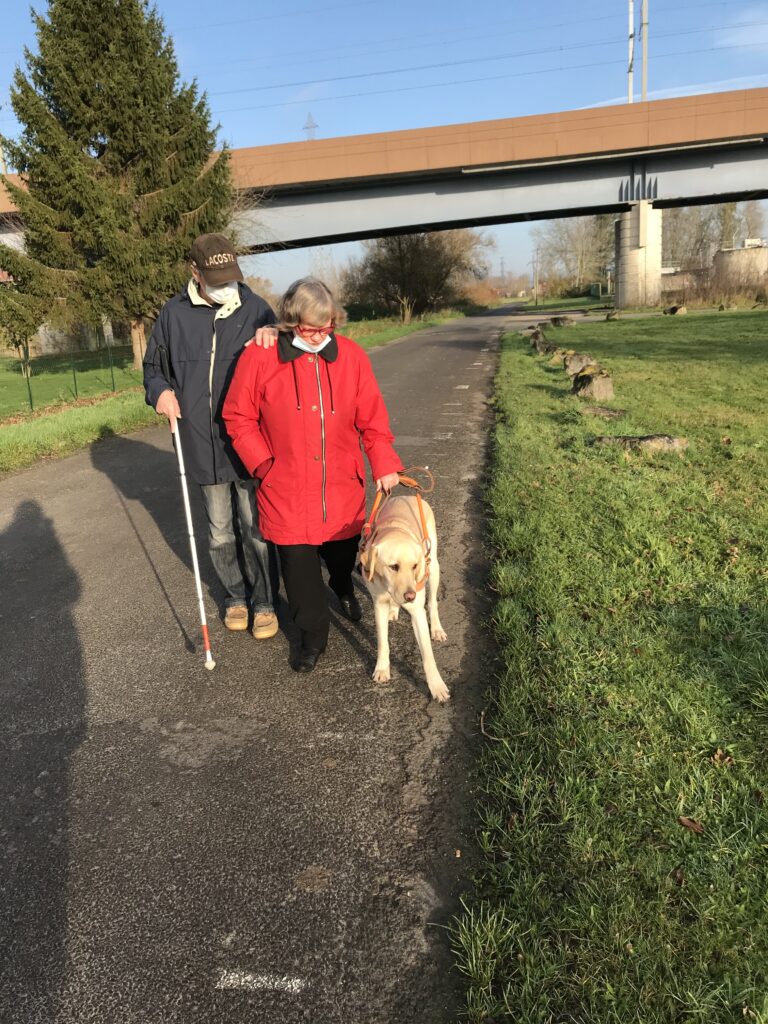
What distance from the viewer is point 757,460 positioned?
722cm

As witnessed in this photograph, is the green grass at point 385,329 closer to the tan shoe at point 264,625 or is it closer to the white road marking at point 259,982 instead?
the tan shoe at point 264,625

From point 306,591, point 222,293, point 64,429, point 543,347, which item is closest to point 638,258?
point 543,347

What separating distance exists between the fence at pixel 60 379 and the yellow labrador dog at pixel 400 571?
1288 centimetres

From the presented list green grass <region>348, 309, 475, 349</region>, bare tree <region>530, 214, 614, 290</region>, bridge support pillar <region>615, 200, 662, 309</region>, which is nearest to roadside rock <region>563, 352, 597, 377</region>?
green grass <region>348, 309, 475, 349</region>

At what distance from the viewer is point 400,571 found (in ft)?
10.8

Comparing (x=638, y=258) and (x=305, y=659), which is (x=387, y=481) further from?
(x=638, y=258)

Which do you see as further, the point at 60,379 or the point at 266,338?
the point at 60,379

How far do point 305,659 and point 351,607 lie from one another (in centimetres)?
70

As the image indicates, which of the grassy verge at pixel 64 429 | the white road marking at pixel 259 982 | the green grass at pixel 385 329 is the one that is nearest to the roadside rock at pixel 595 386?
the grassy verge at pixel 64 429

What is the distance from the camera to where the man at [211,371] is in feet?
13.0

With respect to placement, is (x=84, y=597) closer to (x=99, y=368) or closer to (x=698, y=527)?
(x=698, y=527)

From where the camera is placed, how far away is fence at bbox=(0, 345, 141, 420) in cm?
1557

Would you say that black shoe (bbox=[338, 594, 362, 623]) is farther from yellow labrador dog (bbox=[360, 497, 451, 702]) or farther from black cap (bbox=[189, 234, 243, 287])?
black cap (bbox=[189, 234, 243, 287])

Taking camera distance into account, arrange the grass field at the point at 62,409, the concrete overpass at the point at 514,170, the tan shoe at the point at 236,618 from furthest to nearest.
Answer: the concrete overpass at the point at 514,170 → the grass field at the point at 62,409 → the tan shoe at the point at 236,618
